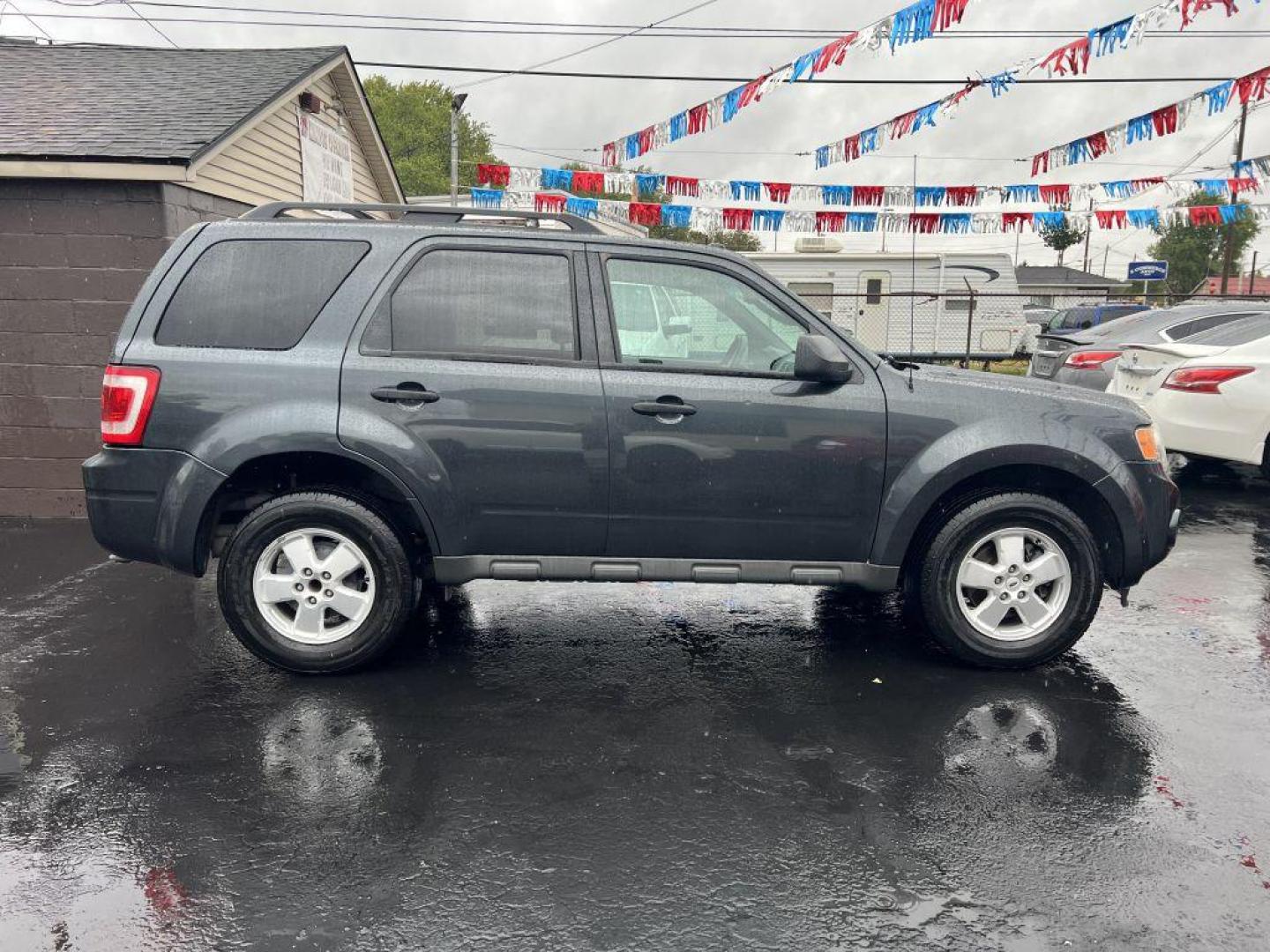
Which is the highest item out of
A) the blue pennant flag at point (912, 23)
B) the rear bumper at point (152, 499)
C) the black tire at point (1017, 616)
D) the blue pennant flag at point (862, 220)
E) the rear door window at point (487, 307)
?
the blue pennant flag at point (912, 23)

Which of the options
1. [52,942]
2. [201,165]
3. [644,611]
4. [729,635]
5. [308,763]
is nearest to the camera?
[52,942]

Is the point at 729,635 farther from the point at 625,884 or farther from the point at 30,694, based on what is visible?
the point at 30,694

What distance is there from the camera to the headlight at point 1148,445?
14.5ft

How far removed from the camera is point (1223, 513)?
26.2 feet

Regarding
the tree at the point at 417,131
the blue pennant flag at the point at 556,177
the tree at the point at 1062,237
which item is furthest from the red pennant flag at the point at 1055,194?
the tree at the point at 417,131

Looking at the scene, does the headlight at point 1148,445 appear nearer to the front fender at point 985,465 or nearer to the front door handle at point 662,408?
the front fender at point 985,465

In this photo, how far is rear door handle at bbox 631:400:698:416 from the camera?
421 cm

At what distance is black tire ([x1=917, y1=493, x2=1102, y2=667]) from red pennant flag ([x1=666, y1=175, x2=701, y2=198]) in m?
14.1

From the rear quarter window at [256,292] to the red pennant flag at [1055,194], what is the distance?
15.8 metres

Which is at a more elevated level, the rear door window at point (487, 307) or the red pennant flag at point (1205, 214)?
the red pennant flag at point (1205, 214)

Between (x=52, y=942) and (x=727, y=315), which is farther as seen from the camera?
Result: (x=727, y=315)

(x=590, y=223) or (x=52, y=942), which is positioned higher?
(x=590, y=223)

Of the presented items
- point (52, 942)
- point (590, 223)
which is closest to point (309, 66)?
point (590, 223)

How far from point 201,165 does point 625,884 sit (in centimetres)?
731
